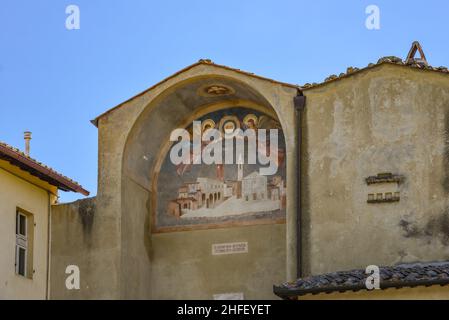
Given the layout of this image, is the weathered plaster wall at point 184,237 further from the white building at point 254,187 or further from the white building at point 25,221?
the white building at point 25,221

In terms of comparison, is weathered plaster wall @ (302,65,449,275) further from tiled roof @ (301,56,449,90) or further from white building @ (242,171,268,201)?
white building @ (242,171,268,201)

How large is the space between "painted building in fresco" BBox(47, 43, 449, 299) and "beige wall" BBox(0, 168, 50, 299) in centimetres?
34

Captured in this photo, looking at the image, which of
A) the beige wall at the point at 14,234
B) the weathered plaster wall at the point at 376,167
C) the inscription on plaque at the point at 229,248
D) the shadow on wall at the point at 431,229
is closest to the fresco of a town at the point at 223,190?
the inscription on plaque at the point at 229,248

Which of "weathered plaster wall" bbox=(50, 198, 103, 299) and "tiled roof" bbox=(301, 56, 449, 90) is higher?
"tiled roof" bbox=(301, 56, 449, 90)

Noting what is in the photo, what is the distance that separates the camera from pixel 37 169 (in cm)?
2469

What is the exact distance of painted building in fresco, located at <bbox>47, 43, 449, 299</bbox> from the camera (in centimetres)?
2375

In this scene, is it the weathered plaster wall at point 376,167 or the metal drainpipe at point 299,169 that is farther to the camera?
the metal drainpipe at point 299,169

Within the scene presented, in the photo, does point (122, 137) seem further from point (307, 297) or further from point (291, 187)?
point (307, 297)

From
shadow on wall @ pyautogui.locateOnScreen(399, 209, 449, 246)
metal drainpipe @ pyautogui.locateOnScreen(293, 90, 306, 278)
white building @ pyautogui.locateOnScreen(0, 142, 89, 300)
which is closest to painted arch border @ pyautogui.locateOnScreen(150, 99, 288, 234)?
metal drainpipe @ pyautogui.locateOnScreen(293, 90, 306, 278)

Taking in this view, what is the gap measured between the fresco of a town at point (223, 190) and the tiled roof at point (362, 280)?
3.67 meters

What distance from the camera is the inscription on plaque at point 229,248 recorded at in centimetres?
2584

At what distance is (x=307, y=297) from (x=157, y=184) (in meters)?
5.93

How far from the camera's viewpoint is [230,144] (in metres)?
26.7

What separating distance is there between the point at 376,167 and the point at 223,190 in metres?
3.61
